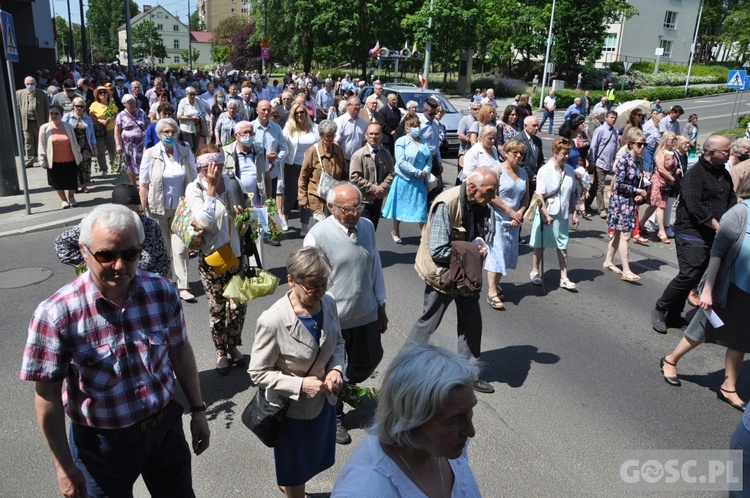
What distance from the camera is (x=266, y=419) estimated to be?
3.31 metres

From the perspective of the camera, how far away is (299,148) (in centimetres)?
974

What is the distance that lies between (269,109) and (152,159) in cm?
264

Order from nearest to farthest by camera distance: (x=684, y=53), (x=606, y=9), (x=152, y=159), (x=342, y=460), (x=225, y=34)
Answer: (x=342, y=460)
(x=152, y=159)
(x=606, y=9)
(x=684, y=53)
(x=225, y=34)

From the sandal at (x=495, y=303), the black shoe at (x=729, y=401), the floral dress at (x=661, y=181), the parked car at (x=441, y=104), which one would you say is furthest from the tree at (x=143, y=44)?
the black shoe at (x=729, y=401)

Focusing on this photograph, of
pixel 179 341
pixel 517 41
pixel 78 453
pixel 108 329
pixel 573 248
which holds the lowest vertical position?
pixel 573 248

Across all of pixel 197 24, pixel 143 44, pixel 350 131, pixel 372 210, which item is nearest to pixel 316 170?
pixel 372 210

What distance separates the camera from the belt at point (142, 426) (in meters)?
2.78

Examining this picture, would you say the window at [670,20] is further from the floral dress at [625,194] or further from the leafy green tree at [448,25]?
the floral dress at [625,194]

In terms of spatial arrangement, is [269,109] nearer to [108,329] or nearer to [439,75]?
[108,329]

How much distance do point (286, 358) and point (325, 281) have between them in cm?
48

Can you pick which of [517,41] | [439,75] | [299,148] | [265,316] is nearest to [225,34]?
[439,75]

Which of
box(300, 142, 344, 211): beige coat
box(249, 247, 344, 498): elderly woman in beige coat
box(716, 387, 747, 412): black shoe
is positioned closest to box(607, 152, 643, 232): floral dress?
box(716, 387, 747, 412): black shoe

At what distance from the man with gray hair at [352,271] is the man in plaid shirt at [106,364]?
1534 millimetres

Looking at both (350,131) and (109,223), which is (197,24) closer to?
(350,131)
